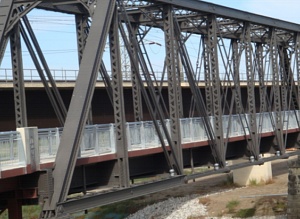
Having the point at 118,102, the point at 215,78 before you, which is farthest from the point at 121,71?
the point at 215,78

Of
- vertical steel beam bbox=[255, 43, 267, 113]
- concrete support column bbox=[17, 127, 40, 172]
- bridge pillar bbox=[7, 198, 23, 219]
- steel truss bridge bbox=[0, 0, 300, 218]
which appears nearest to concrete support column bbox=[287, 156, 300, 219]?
steel truss bridge bbox=[0, 0, 300, 218]

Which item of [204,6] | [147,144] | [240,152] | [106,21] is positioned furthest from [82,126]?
A: [240,152]

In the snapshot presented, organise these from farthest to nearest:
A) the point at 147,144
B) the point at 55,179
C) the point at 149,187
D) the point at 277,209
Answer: the point at 277,209
the point at 147,144
the point at 149,187
the point at 55,179

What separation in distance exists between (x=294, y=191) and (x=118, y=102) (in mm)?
10410

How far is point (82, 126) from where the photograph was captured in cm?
1809

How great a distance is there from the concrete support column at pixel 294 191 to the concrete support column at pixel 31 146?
1283 centimetres

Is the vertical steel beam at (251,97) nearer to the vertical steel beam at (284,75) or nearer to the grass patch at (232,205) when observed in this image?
the grass patch at (232,205)

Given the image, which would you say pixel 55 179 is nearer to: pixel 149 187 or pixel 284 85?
pixel 149 187

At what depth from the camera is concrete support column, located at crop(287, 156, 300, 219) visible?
27531 mm

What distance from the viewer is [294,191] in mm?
27625

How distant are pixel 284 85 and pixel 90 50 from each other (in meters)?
22.4

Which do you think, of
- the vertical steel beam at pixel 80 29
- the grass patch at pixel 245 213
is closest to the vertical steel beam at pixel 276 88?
the grass patch at pixel 245 213

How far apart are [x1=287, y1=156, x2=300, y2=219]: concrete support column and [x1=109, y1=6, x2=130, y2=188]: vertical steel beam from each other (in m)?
9.32

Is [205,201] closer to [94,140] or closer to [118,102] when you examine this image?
[94,140]
